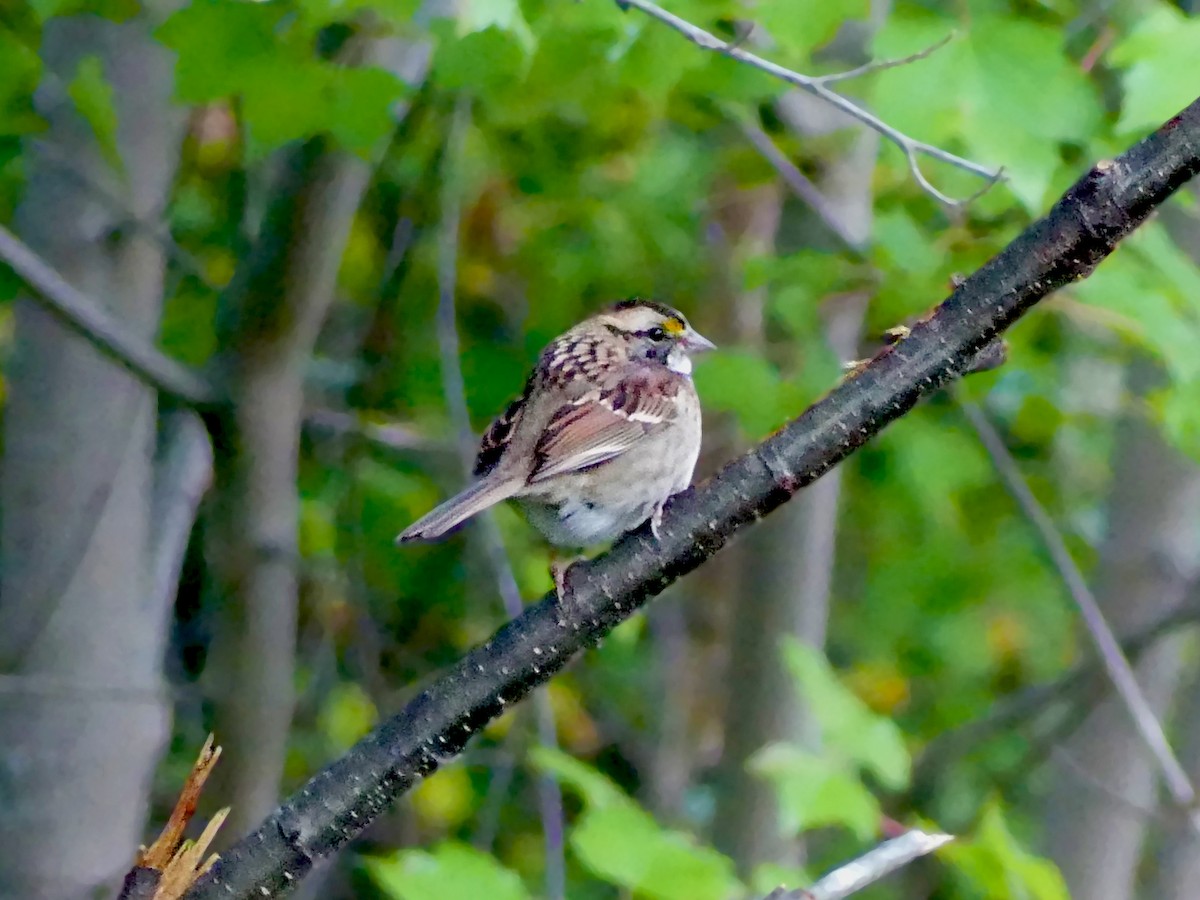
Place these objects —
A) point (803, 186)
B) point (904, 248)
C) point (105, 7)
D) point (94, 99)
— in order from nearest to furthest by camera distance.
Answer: point (105, 7) < point (94, 99) < point (904, 248) < point (803, 186)

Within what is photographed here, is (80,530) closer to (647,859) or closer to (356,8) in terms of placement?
(356,8)

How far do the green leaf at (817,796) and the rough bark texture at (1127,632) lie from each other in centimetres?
181

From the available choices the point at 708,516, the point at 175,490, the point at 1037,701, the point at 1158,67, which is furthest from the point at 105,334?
the point at 1037,701

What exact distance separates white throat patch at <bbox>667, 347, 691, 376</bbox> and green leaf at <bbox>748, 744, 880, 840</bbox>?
1113 millimetres

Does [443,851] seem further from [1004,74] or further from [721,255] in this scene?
[721,255]

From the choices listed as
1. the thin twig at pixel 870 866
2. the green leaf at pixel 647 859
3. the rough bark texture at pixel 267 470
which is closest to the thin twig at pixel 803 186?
the rough bark texture at pixel 267 470

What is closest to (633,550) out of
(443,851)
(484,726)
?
(484,726)

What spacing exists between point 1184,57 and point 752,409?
1.07 m

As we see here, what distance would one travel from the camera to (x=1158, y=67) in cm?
229

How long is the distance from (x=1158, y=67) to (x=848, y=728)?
127 cm

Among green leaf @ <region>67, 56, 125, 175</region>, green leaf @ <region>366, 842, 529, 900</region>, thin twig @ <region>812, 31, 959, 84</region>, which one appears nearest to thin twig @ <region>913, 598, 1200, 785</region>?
thin twig @ <region>812, 31, 959, 84</region>

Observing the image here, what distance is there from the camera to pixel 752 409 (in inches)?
113

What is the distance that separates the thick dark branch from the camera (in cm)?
156

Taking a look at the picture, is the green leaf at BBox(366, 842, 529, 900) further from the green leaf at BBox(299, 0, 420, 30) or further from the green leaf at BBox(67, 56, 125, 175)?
the green leaf at BBox(67, 56, 125, 175)
